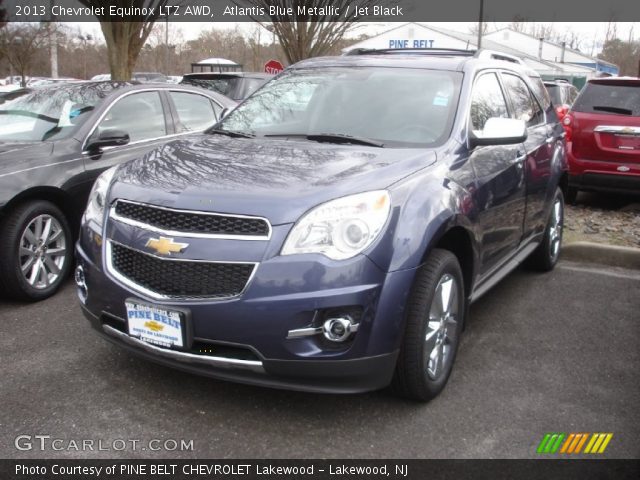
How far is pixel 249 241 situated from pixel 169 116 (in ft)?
11.5

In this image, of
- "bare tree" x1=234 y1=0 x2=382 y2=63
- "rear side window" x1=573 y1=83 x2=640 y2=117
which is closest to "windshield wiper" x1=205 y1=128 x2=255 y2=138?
"rear side window" x1=573 y1=83 x2=640 y2=117

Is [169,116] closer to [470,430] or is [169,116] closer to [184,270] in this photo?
[184,270]

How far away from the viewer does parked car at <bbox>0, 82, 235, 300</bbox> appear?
427 cm

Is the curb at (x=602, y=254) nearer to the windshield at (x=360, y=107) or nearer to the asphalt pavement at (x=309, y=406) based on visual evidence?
the asphalt pavement at (x=309, y=406)

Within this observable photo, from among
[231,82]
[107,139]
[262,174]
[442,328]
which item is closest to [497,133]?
[442,328]

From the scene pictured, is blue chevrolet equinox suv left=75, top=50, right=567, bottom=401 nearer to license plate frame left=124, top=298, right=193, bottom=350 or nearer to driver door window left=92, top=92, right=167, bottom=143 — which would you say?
license plate frame left=124, top=298, right=193, bottom=350

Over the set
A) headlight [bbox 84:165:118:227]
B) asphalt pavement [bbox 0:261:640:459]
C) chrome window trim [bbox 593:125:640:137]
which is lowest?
asphalt pavement [bbox 0:261:640:459]

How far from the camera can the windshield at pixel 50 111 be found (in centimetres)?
492

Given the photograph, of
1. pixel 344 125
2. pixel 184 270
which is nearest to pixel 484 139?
pixel 344 125

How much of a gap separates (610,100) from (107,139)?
591 cm

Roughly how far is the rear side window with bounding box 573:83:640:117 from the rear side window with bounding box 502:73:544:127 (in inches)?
113

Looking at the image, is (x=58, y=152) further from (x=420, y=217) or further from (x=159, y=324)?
(x=420, y=217)

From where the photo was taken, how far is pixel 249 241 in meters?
2.64

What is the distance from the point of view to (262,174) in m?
2.97
